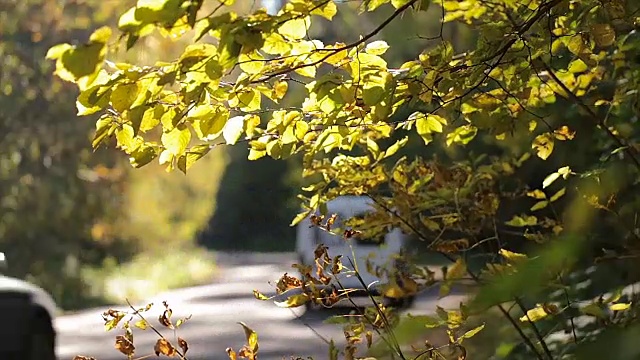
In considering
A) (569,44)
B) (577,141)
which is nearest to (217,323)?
(577,141)

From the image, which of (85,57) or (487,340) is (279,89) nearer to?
(85,57)

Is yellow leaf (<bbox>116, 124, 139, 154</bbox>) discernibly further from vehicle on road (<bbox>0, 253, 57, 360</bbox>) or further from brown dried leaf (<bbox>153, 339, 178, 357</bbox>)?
vehicle on road (<bbox>0, 253, 57, 360</bbox>)

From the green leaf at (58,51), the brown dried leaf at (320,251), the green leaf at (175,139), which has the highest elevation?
the green leaf at (58,51)

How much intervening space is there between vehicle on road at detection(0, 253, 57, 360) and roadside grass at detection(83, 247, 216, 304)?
8940 mm

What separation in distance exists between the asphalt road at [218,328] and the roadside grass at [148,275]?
48 centimetres

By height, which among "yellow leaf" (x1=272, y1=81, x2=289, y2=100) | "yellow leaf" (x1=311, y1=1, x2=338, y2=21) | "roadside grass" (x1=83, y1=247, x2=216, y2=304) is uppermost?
"yellow leaf" (x1=311, y1=1, x2=338, y2=21)

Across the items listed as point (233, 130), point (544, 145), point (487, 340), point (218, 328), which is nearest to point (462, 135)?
point (544, 145)

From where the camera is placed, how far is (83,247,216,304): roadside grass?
16.3 m

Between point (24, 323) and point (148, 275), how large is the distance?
13.8 meters

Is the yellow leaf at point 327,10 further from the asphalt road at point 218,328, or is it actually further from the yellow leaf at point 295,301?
the asphalt road at point 218,328

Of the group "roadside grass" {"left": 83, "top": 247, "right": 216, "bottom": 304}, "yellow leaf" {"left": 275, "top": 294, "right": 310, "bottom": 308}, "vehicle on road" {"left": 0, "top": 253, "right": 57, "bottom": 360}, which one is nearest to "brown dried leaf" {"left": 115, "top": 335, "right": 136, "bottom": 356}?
"yellow leaf" {"left": 275, "top": 294, "right": 310, "bottom": 308}

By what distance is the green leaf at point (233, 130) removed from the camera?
1.74m

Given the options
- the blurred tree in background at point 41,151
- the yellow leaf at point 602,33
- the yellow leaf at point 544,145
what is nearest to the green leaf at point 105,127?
the yellow leaf at point 602,33

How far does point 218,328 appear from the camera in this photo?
11.6 m
